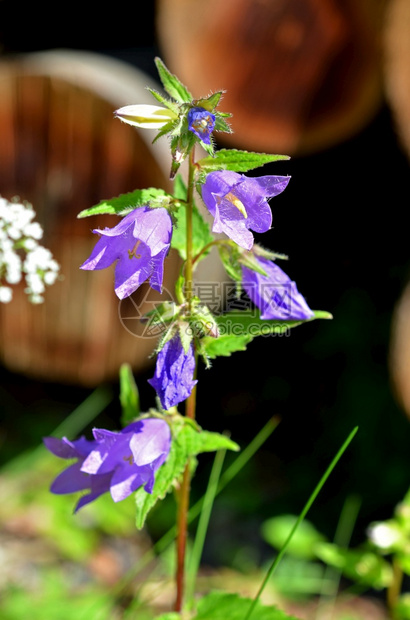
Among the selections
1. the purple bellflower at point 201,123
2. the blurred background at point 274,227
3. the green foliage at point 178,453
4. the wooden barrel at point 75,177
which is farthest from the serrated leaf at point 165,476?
the wooden barrel at point 75,177

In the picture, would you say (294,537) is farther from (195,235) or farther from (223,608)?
(195,235)

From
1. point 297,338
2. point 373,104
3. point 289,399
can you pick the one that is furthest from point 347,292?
point 373,104

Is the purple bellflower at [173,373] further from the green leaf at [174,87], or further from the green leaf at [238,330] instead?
the green leaf at [174,87]

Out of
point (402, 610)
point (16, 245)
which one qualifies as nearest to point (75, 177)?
point (16, 245)

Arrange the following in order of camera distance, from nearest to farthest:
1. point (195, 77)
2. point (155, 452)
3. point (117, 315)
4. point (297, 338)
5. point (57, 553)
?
1. point (155, 452)
2. point (57, 553)
3. point (195, 77)
4. point (117, 315)
5. point (297, 338)

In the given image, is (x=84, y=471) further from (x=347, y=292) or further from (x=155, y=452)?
(x=347, y=292)
